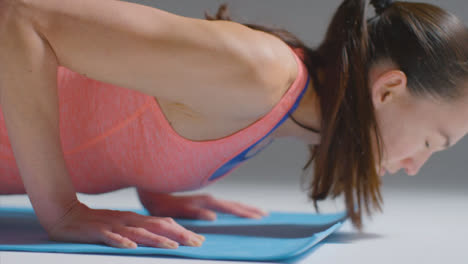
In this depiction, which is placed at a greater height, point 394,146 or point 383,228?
point 394,146

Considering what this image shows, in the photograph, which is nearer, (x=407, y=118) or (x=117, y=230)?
(x=117, y=230)

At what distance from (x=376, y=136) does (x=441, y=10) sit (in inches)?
13.9

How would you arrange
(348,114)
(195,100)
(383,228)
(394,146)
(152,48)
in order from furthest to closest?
(383,228), (394,146), (348,114), (195,100), (152,48)

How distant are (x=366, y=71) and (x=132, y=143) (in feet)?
2.02

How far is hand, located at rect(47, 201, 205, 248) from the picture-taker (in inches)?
51.0

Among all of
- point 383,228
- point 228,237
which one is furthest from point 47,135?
point 383,228

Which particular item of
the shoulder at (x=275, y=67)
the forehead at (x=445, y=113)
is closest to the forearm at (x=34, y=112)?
Answer: the shoulder at (x=275, y=67)

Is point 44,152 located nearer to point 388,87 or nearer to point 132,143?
point 132,143

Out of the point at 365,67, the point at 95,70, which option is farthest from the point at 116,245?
the point at 365,67

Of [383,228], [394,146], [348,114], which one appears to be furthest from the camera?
[383,228]

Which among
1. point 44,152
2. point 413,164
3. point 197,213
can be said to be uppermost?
point 44,152

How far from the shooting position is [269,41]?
1.37 metres

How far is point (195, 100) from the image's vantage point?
53.7 inches

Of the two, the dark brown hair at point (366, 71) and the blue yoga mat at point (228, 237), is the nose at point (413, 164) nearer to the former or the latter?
the dark brown hair at point (366, 71)
